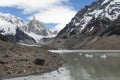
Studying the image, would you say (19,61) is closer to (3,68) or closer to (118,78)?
(3,68)

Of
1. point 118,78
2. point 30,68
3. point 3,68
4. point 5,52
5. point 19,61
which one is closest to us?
point 118,78

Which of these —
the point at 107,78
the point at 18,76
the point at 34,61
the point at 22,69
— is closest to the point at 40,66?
the point at 34,61

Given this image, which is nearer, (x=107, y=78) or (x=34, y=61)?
(x=107, y=78)

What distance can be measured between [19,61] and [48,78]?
1713 centimetres

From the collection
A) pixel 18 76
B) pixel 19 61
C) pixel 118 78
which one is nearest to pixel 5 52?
pixel 19 61

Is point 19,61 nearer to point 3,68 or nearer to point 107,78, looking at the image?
point 3,68

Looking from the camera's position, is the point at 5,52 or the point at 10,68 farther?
the point at 5,52

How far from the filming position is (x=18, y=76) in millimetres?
58562

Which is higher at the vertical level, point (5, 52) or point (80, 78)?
point (5, 52)

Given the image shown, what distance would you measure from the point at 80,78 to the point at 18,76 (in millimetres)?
11745

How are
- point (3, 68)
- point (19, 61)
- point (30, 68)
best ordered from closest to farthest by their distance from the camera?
point (3, 68) < point (30, 68) < point (19, 61)

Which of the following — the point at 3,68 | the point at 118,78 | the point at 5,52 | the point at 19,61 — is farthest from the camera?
the point at 5,52

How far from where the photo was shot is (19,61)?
7306cm

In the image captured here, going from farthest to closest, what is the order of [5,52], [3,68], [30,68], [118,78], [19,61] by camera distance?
[5,52] < [19,61] < [30,68] < [3,68] < [118,78]
